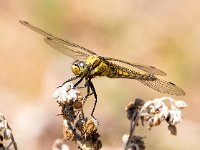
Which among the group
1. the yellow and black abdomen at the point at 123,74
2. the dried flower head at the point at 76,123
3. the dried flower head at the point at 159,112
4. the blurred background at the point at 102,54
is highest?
the blurred background at the point at 102,54

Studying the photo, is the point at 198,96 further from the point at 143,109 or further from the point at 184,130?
the point at 143,109

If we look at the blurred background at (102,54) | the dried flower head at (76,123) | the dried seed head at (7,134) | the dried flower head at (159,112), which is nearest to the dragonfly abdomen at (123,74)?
the dried flower head at (159,112)

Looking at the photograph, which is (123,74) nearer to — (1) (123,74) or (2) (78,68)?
(1) (123,74)

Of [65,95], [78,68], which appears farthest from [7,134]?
[78,68]

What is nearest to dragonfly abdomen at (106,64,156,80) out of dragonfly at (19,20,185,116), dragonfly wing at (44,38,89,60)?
dragonfly at (19,20,185,116)

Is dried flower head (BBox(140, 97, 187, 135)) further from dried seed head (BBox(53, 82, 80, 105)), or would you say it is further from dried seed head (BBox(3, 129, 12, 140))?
dried seed head (BBox(3, 129, 12, 140))

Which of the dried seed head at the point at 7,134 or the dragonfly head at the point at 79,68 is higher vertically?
the dragonfly head at the point at 79,68

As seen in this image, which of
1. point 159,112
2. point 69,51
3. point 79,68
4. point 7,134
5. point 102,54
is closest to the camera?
point 7,134

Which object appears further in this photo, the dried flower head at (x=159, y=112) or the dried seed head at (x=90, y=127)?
the dried flower head at (x=159, y=112)

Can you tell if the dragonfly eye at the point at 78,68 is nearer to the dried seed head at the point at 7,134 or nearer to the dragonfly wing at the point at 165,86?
the dragonfly wing at the point at 165,86

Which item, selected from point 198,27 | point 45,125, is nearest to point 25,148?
point 45,125
